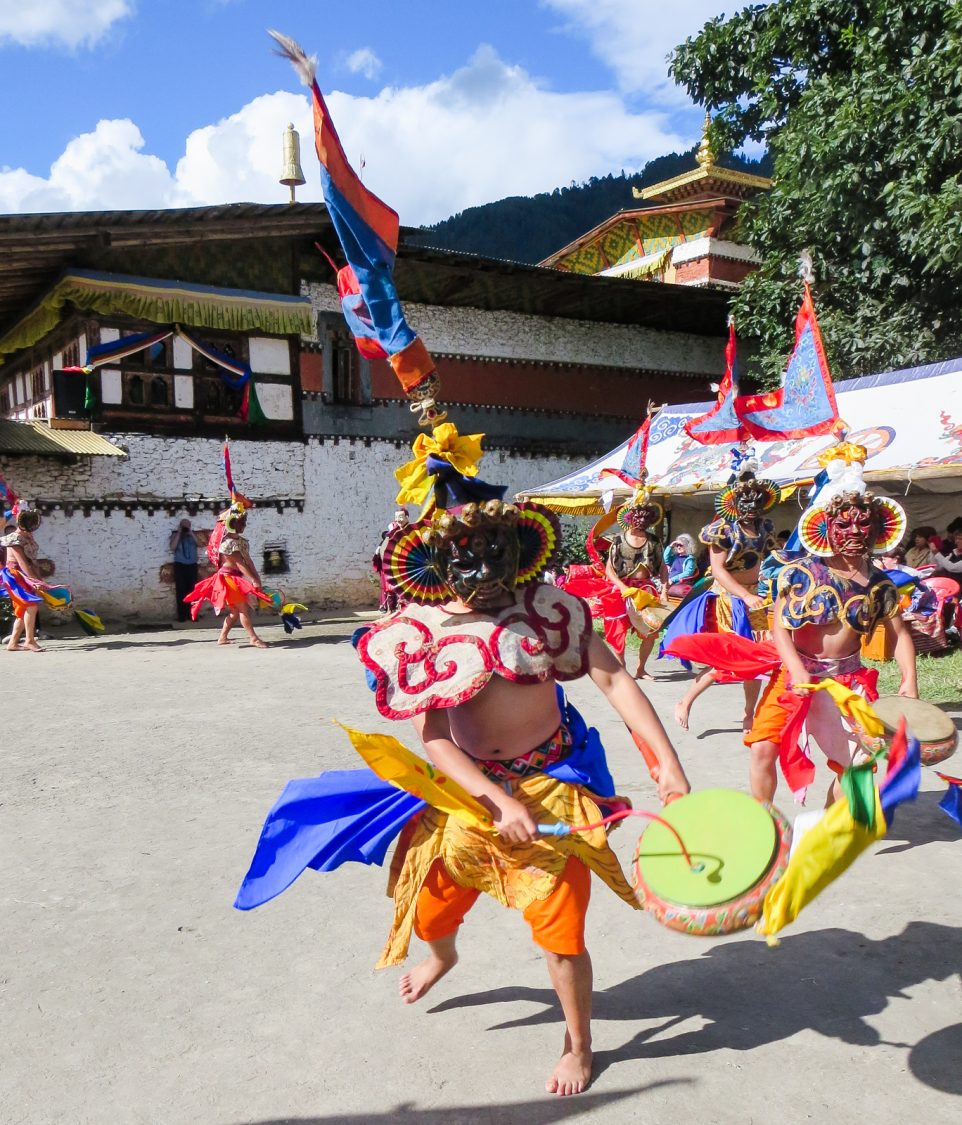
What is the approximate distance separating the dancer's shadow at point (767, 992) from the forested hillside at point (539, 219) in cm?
5401

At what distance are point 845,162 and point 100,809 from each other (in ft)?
46.5

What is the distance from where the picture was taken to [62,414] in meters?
16.0

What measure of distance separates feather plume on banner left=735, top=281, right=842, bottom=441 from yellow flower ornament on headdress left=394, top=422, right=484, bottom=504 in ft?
24.1

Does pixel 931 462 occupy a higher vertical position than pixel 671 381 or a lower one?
lower

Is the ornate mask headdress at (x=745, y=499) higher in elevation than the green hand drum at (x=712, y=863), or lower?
higher

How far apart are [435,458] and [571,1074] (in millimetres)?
1885

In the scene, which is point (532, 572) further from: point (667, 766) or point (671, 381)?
point (671, 381)

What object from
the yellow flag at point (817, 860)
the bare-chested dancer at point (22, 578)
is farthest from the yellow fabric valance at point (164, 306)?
the yellow flag at point (817, 860)

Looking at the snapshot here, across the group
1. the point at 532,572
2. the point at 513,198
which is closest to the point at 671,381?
the point at 532,572

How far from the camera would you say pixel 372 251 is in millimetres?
3607

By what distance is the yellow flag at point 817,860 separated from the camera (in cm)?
252

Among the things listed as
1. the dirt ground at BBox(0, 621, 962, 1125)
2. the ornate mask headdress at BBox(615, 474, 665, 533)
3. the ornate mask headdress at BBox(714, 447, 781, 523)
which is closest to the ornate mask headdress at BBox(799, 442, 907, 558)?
the dirt ground at BBox(0, 621, 962, 1125)

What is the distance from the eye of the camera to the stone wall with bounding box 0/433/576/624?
15852 millimetres

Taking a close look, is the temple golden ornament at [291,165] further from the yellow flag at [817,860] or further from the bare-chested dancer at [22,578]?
the yellow flag at [817,860]
